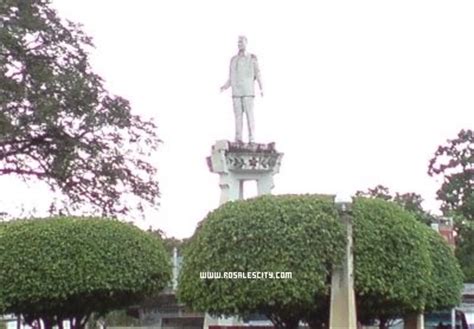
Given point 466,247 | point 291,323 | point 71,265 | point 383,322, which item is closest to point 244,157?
point 291,323

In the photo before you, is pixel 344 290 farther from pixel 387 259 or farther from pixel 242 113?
pixel 242 113

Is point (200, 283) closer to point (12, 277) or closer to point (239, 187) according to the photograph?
point (12, 277)

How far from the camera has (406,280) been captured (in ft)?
46.1

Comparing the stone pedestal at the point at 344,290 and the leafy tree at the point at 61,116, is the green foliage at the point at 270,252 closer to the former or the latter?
the stone pedestal at the point at 344,290

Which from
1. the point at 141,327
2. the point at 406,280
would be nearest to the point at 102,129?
the point at 141,327

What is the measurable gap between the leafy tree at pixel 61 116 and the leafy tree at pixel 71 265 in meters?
8.23

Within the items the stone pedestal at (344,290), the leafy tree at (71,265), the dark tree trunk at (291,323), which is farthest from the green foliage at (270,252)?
the leafy tree at (71,265)

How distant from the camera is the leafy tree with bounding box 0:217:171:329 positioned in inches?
539

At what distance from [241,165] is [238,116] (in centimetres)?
100

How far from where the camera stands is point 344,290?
44.0 ft

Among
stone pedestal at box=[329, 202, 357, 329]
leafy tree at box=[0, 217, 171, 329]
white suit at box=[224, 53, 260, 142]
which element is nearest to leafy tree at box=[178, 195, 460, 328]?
stone pedestal at box=[329, 202, 357, 329]

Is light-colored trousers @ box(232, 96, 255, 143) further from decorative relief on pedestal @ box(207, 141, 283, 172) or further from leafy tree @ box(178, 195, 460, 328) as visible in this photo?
leafy tree @ box(178, 195, 460, 328)

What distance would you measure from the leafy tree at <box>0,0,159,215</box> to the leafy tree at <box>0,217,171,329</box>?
27.0ft

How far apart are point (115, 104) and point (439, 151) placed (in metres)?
23.0
